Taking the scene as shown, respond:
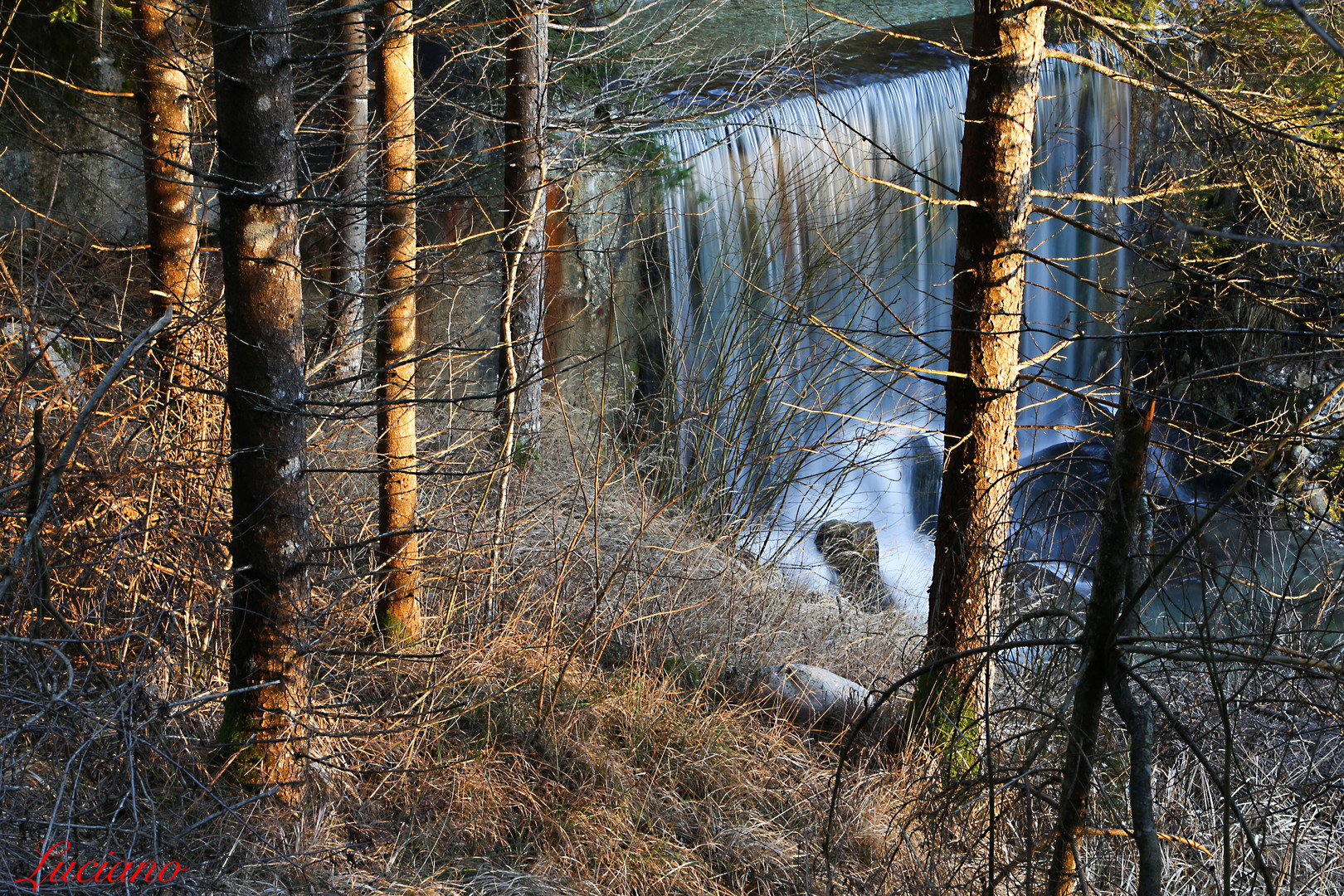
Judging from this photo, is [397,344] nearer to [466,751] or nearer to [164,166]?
[164,166]

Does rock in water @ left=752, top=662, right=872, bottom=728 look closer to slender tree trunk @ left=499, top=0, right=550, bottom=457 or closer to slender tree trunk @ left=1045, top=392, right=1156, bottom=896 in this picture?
slender tree trunk @ left=499, top=0, right=550, bottom=457

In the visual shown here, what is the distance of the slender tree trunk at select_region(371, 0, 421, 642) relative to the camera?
4328mm

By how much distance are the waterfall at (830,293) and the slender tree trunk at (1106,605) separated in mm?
3888

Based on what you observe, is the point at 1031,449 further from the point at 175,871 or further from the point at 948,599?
the point at 175,871

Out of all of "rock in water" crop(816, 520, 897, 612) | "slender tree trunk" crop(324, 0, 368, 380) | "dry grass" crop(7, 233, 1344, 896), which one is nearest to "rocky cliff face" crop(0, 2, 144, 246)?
"slender tree trunk" crop(324, 0, 368, 380)

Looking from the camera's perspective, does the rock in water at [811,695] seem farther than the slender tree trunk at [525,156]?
No

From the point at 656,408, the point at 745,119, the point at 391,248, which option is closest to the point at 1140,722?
the point at 391,248

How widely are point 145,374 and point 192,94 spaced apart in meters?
1.71

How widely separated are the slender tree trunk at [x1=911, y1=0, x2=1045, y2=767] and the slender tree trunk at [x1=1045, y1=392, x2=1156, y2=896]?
1.81m

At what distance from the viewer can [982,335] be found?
396 cm

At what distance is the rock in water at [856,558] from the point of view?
24.7ft

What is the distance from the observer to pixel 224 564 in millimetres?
3674
